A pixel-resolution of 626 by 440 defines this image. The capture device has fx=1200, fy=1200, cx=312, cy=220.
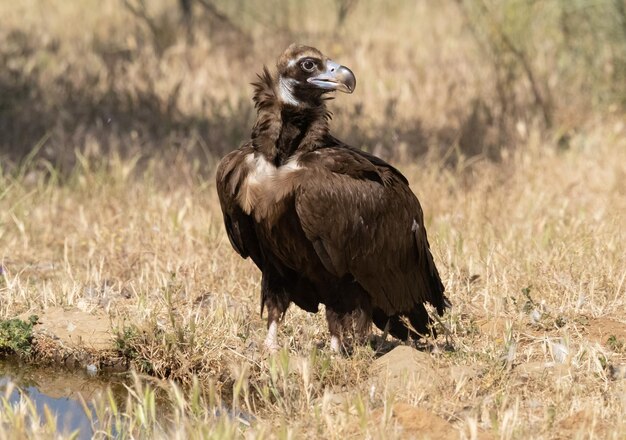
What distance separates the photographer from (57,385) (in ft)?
17.9

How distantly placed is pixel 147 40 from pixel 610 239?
23.8ft

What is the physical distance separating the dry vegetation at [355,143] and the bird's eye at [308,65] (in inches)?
49.5

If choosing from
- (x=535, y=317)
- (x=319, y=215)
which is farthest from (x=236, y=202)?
(x=535, y=317)

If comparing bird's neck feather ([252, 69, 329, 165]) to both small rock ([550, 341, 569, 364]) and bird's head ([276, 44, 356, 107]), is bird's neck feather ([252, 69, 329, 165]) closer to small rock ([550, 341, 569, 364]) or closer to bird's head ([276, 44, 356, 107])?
bird's head ([276, 44, 356, 107])

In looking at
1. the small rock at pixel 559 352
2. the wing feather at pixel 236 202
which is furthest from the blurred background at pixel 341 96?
the small rock at pixel 559 352

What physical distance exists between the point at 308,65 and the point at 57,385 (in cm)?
184

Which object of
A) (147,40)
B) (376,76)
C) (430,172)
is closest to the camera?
(430,172)

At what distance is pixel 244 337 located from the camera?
563cm

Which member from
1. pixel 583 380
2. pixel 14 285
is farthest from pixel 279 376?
pixel 14 285

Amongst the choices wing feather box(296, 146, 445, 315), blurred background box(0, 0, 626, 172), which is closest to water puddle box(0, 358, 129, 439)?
wing feather box(296, 146, 445, 315)

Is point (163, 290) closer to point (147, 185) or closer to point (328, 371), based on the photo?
point (328, 371)

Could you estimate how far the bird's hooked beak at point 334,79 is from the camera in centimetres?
533

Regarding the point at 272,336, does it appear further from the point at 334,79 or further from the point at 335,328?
the point at 334,79

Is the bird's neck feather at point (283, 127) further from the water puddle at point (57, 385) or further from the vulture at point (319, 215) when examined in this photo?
the water puddle at point (57, 385)
